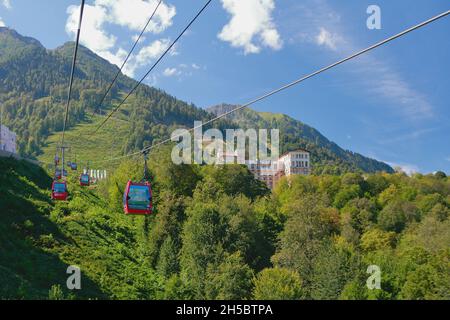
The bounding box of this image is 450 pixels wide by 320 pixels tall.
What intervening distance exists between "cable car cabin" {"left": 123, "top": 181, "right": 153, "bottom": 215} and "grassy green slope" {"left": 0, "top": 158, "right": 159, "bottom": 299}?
16.0m

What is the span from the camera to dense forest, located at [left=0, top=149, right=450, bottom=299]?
44750 millimetres

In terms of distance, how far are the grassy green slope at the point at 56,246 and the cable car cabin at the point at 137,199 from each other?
1603cm

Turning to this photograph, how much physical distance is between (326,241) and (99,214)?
1406 inches

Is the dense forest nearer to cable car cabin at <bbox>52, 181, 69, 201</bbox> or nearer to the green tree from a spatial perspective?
the green tree

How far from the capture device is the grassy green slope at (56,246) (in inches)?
1510

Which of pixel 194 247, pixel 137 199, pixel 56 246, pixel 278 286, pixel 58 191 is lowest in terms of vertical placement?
pixel 278 286

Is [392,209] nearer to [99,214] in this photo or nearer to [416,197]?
[416,197]

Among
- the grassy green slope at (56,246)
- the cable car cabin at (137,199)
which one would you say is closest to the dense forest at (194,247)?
the grassy green slope at (56,246)

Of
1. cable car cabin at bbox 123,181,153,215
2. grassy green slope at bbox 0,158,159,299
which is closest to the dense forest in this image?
grassy green slope at bbox 0,158,159,299

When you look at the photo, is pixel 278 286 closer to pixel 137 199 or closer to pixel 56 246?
pixel 56 246

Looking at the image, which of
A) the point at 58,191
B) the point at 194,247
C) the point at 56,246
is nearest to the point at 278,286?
the point at 194,247

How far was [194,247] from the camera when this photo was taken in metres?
62.8

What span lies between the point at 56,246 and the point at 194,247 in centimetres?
2172
